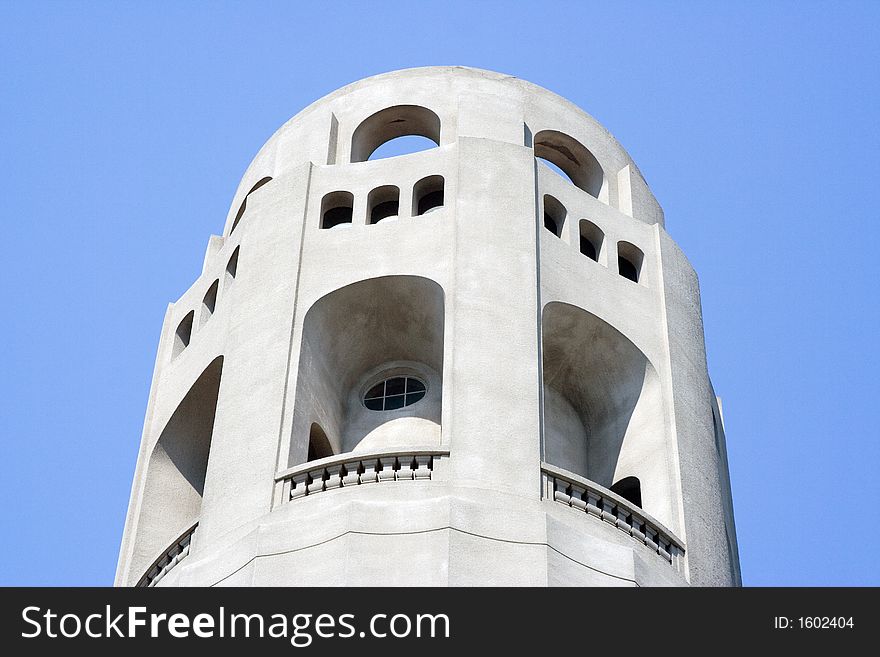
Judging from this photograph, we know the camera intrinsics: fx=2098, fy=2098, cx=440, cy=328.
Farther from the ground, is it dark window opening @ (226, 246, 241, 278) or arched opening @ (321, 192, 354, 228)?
arched opening @ (321, 192, 354, 228)

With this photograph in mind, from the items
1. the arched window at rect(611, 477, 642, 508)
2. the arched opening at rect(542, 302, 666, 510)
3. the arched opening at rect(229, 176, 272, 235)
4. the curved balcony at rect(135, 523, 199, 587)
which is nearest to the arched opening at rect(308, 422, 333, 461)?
the curved balcony at rect(135, 523, 199, 587)

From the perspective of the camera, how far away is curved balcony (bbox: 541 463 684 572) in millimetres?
34438

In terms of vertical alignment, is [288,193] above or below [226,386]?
above

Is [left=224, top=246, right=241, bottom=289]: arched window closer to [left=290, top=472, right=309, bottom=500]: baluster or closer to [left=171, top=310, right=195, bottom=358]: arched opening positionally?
[left=171, top=310, right=195, bottom=358]: arched opening

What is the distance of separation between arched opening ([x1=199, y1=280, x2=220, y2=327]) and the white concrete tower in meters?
0.07

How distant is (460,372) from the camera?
116 feet

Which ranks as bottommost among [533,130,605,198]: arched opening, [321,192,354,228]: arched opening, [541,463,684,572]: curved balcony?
Answer: [541,463,684,572]: curved balcony

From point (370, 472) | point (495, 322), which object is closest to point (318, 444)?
point (370, 472)

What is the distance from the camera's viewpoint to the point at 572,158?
43.5 meters

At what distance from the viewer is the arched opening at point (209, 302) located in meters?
41.1

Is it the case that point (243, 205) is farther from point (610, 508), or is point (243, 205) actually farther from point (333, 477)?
point (610, 508)
